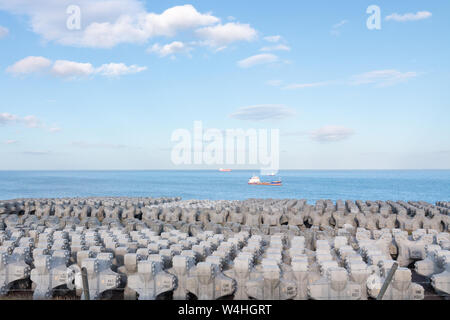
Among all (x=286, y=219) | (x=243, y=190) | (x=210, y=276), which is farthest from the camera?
(x=243, y=190)

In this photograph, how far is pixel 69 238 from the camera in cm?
1344

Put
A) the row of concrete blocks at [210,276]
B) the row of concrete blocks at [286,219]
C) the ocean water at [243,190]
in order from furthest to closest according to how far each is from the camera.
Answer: the ocean water at [243,190]
the row of concrete blocks at [286,219]
the row of concrete blocks at [210,276]

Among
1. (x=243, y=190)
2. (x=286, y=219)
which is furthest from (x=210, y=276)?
(x=243, y=190)

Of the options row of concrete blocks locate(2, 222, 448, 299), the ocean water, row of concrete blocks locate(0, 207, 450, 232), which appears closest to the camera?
row of concrete blocks locate(2, 222, 448, 299)

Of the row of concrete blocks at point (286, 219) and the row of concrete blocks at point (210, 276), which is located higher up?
the row of concrete blocks at point (210, 276)

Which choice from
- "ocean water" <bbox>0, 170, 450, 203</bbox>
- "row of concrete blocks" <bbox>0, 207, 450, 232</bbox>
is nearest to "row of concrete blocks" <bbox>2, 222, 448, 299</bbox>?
"row of concrete blocks" <bbox>0, 207, 450, 232</bbox>

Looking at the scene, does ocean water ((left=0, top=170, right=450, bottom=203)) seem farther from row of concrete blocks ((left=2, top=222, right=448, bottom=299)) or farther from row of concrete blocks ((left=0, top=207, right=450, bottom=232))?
row of concrete blocks ((left=2, top=222, right=448, bottom=299))

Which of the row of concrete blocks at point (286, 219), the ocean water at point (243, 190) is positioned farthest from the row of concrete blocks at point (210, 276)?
the ocean water at point (243, 190)

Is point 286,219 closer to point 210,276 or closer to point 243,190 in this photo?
point 210,276

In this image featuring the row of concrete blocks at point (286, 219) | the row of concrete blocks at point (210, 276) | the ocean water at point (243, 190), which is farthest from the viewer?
the ocean water at point (243, 190)

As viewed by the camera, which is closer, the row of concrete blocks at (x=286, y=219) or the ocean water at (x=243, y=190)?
the row of concrete blocks at (x=286, y=219)

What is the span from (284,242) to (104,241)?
580cm

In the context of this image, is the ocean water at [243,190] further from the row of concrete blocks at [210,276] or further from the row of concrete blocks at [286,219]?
the row of concrete blocks at [210,276]

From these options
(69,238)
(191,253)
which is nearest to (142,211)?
(69,238)
